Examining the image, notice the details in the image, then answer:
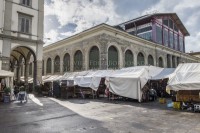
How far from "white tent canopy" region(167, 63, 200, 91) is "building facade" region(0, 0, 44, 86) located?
1478 cm

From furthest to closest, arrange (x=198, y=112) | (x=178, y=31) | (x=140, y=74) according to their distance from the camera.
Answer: (x=178, y=31) → (x=140, y=74) → (x=198, y=112)

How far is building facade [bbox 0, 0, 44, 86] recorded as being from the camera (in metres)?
18.0

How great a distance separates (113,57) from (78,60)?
501 centimetres

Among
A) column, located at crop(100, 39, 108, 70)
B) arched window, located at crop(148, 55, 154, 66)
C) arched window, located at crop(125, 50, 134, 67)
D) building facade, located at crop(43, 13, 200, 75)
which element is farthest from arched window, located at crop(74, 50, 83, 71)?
arched window, located at crop(148, 55, 154, 66)

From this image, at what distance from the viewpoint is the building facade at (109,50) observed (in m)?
21.5

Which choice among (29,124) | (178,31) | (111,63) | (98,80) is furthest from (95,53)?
(178,31)

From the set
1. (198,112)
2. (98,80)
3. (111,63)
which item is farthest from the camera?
(111,63)

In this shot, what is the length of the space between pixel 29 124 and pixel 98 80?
1094 cm

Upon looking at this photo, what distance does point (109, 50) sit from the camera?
861 inches

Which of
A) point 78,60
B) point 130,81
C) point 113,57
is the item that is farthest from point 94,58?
point 130,81

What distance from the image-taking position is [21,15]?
1945 centimetres

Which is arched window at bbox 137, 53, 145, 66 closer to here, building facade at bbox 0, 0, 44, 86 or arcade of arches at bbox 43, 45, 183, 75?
arcade of arches at bbox 43, 45, 183, 75

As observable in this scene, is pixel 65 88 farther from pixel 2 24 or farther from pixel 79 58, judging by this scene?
pixel 2 24

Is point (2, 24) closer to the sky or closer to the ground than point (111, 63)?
closer to the sky
